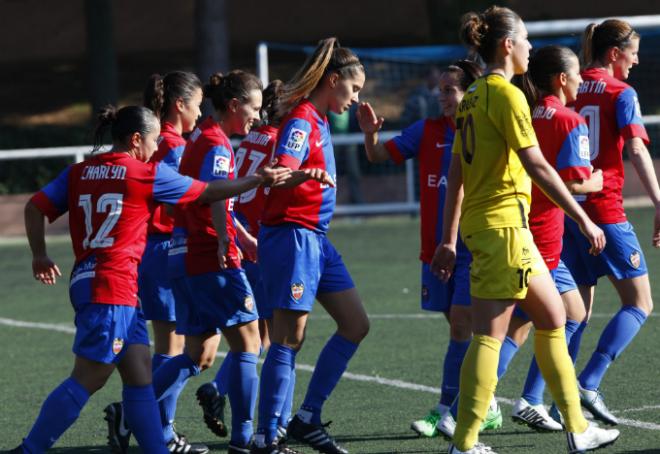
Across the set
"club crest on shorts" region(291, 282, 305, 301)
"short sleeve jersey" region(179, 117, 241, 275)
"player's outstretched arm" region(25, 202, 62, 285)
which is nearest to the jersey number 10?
"player's outstretched arm" region(25, 202, 62, 285)

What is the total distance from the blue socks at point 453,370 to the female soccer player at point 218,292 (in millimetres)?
1063

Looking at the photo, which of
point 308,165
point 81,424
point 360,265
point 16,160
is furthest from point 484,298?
point 16,160

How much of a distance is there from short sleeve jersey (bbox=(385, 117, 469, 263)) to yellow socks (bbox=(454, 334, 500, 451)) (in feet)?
4.71

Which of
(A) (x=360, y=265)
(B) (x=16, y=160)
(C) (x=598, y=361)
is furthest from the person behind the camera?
(B) (x=16, y=160)

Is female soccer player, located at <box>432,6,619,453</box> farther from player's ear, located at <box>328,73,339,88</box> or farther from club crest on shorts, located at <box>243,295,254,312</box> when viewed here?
club crest on shorts, located at <box>243,295,254,312</box>

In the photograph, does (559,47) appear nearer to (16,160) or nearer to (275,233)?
(275,233)

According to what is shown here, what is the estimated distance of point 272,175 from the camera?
227 inches

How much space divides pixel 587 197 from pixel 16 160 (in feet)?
53.7

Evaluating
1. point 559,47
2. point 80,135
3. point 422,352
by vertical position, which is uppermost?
point 559,47

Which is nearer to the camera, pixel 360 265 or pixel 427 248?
pixel 427 248

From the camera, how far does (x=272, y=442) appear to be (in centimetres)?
616

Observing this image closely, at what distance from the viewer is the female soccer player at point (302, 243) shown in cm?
618

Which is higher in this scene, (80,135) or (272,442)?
(272,442)

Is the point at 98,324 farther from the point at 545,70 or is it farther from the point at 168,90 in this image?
the point at 545,70
